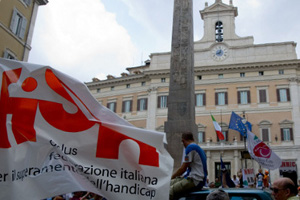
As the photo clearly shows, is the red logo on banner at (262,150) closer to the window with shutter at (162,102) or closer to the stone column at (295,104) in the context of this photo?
the stone column at (295,104)

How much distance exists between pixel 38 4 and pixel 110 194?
19240 millimetres

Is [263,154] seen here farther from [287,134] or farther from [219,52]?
[219,52]

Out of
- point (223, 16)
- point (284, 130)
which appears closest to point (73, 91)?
point (284, 130)

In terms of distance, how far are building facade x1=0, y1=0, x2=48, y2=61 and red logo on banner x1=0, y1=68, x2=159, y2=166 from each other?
14.7 metres

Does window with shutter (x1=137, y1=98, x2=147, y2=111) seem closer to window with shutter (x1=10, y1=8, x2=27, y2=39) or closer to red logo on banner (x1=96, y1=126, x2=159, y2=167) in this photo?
window with shutter (x1=10, y1=8, x2=27, y2=39)

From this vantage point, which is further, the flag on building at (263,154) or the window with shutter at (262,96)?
the window with shutter at (262,96)

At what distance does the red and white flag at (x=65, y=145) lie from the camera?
1.89 m

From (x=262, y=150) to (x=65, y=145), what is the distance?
662 cm

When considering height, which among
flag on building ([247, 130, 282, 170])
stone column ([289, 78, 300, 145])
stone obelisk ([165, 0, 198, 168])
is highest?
stone column ([289, 78, 300, 145])

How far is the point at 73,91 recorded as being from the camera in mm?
2219

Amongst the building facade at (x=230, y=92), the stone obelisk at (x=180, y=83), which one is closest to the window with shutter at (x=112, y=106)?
the building facade at (x=230, y=92)

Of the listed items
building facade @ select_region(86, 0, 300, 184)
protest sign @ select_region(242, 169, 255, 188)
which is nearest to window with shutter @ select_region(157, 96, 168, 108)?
building facade @ select_region(86, 0, 300, 184)

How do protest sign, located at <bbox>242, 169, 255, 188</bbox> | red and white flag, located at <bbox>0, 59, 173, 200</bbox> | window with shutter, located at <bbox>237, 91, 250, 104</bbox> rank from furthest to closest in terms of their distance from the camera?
window with shutter, located at <bbox>237, 91, 250, 104</bbox>, protest sign, located at <bbox>242, 169, 255, 188</bbox>, red and white flag, located at <bbox>0, 59, 173, 200</bbox>

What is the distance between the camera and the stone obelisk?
7.93 meters
